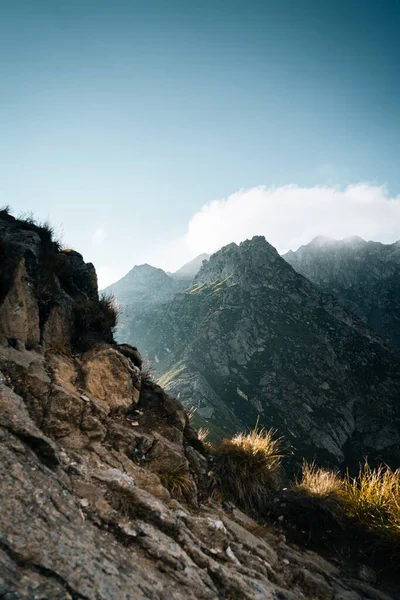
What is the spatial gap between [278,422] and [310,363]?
4667 centimetres

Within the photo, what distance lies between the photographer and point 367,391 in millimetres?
175875

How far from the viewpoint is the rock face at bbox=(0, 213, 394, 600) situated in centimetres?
331

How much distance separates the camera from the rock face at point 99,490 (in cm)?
331

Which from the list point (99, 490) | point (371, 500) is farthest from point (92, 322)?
point (371, 500)

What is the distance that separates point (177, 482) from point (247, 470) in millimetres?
2455

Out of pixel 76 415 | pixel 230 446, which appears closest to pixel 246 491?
pixel 230 446

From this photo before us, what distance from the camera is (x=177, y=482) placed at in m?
6.02

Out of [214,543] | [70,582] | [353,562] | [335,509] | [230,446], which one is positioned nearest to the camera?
[70,582]

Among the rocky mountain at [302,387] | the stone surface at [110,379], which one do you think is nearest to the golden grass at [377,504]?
the stone surface at [110,379]

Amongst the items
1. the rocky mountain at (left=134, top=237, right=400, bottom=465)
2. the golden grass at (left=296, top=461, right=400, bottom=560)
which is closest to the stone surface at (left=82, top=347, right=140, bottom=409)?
the golden grass at (left=296, top=461, right=400, bottom=560)

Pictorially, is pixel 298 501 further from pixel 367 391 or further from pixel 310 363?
pixel 367 391

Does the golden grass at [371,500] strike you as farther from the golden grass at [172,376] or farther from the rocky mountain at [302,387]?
the golden grass at [172,376]

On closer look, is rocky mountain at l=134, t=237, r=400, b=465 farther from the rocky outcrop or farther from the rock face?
the rocky outcrop

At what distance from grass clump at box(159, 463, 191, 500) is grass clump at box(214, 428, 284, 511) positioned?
4.48 feet
